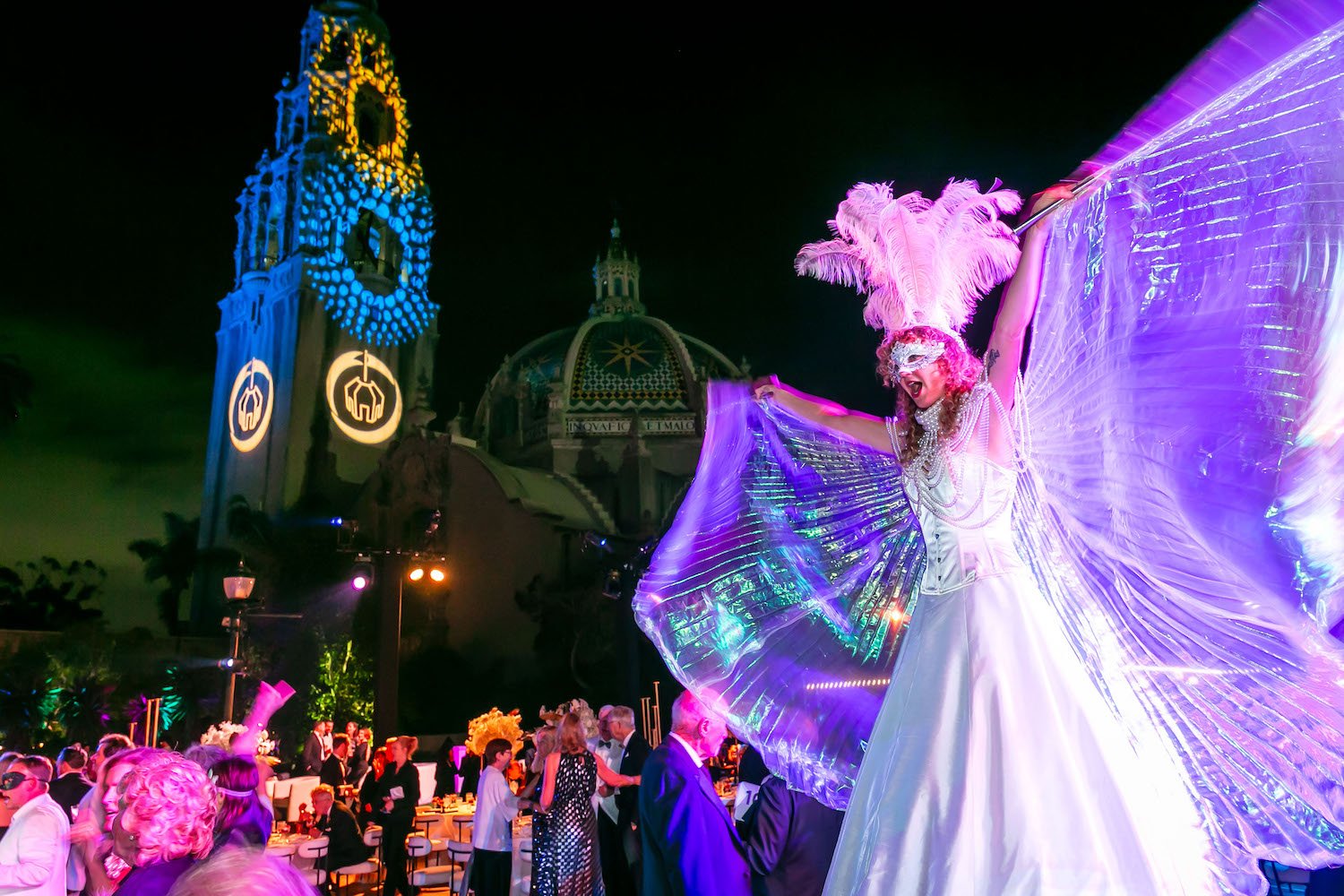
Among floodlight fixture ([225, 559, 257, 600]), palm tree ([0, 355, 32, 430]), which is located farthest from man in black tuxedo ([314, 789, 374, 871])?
palm tree ([0, 355, 32, 430])

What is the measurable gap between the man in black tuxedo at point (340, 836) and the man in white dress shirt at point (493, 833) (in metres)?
1.76

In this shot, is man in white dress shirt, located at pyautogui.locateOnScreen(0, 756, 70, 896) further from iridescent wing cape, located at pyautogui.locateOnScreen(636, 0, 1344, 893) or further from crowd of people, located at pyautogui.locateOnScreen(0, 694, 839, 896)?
iridescent wing cape, located at pyautogui.locateOnScreen(636, 0, 1344, 893)

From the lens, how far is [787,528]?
148 inches

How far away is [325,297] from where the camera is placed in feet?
99.2

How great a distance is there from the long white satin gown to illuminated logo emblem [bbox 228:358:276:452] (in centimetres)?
3193

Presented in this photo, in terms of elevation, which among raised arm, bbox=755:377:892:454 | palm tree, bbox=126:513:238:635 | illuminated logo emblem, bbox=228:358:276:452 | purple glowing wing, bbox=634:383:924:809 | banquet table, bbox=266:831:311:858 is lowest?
banquet table, bbox=266:831:311:858

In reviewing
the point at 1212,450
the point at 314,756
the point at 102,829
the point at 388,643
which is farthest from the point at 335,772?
the point at 1212,450

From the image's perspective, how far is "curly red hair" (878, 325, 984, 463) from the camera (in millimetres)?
2809

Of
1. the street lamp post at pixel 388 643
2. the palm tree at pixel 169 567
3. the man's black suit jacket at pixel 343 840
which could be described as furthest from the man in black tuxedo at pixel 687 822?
the palm tree at pixel 169 567

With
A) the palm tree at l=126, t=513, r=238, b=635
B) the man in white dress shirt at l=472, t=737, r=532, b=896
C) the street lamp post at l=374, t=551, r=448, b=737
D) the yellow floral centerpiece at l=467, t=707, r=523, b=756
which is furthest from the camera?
the palm tree at l=126, t=513, r=238, b=635

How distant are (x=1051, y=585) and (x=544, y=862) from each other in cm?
426

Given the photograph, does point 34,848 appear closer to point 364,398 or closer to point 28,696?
point 28,696

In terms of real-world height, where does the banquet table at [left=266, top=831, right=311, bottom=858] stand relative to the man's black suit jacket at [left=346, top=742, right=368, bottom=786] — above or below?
below

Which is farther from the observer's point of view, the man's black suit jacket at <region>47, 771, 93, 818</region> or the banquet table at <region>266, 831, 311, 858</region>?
the banquet table at <region>266, 831, 311, 858</region>
